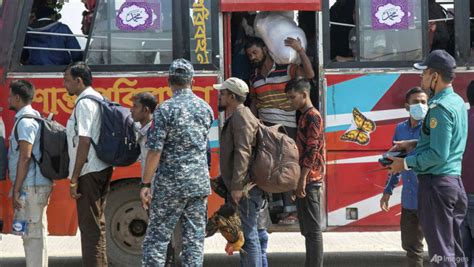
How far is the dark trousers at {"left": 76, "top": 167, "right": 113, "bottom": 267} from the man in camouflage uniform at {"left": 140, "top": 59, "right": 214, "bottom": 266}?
0.89 meters

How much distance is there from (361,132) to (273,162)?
169 centimetres

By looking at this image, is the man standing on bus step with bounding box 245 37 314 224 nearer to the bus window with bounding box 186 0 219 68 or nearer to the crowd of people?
the crowd of people

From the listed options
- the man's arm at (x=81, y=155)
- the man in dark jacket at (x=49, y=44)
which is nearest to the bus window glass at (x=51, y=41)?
the man in dark jacket at (x=49, y=44)

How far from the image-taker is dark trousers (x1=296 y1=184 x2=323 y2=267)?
8.23 metres

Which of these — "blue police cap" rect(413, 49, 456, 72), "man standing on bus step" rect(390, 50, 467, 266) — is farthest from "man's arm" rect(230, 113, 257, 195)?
"blue police cap" rect(413, 49, 456, 72)

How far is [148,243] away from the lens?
7.14m

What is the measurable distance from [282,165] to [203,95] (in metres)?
1.64

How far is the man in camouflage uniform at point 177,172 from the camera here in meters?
7.10

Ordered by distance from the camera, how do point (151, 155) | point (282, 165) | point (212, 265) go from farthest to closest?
point (212, 265), point (282, 165), point (151, 155)

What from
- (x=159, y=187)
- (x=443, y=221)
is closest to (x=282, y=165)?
(x=159, y=187)

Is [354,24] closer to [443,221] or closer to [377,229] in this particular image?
[377,229]

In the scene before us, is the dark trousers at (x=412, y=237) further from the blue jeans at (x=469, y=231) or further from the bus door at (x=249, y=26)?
the bus door at (x=249, y=26)

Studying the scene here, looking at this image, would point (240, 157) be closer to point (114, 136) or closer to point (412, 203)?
point (114, 136)

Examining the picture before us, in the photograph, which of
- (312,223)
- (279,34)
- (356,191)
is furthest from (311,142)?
(279,34)
